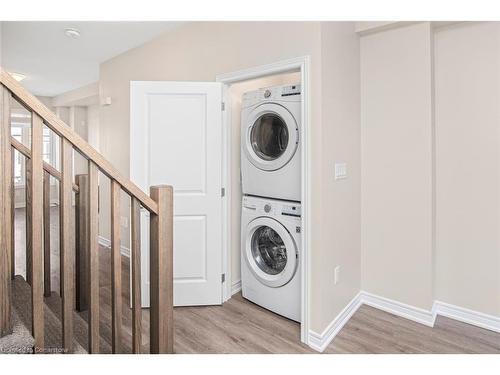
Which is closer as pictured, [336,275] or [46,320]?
[46,320]

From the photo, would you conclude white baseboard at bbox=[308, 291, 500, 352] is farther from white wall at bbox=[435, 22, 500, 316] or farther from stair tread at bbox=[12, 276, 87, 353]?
stair tread at bbox=[12, 276, 87, 353]

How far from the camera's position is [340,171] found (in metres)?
2.17

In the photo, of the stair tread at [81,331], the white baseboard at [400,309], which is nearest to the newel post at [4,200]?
the stair tread at [81,331]

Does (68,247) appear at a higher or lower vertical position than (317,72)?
lower

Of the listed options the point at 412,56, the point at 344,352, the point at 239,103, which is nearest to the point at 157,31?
the point at 239,103

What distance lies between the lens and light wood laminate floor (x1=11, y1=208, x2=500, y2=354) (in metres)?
1.97

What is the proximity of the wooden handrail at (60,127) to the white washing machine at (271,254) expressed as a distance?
120 centimetres

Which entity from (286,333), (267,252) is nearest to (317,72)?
(267,252)

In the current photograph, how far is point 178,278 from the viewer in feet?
8.27

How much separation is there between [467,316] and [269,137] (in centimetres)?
199

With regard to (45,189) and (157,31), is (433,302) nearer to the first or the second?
(45,189)

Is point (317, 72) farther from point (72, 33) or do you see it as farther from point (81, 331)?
point (72, 33)

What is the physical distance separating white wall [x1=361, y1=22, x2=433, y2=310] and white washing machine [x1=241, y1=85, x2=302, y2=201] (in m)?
0.69

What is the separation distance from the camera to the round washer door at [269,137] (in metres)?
2.23
